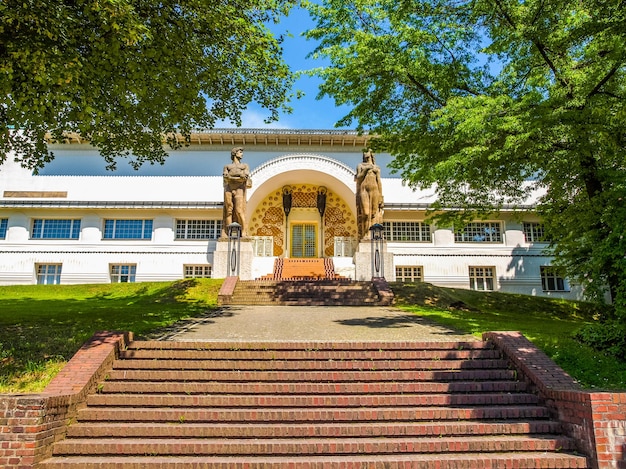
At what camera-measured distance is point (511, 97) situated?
39.5 ft

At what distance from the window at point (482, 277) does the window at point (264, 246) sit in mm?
11243

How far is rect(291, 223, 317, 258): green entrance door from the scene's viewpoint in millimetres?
27734

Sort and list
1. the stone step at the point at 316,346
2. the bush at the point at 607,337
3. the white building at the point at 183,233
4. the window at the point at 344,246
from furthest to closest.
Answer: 1. the window at the point at 344,246
2. the white building at the point at 183,233
3. the bush at the point at 607,337
4. the stone step at the point at 316,346

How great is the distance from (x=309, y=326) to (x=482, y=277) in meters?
17.7

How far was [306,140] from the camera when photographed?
28266mm

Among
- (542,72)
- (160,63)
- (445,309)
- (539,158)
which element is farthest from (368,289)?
(160,63)

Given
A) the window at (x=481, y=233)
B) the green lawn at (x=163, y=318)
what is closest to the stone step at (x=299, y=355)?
the green lawn at (x=163, y=318)

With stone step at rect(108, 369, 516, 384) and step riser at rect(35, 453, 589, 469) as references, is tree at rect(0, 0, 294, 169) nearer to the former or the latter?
stone step at rect(108, 369, 516, 384)

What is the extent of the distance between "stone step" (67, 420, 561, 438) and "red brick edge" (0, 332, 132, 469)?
0.32 metres

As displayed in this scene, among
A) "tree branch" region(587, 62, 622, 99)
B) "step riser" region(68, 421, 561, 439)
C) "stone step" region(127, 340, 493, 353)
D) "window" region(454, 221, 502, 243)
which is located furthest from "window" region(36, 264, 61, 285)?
"tree branch" region(587, 62, 622, 99)

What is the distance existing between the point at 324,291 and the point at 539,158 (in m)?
8.53

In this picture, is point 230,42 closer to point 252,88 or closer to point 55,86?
point 252,88

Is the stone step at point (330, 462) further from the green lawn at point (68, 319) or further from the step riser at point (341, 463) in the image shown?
the green lawn at point (68, 319)

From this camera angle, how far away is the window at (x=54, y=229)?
83.8 feet
